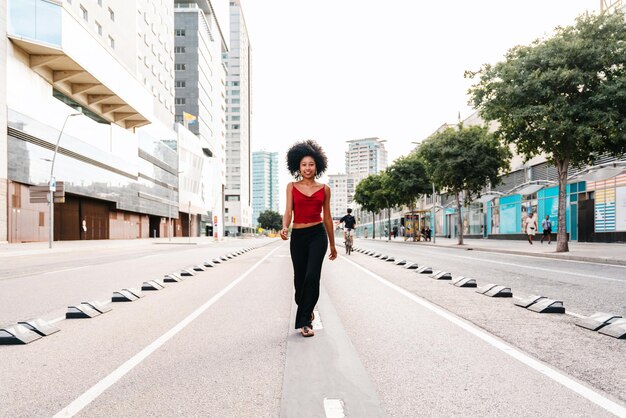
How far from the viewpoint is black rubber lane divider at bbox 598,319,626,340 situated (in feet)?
17.0

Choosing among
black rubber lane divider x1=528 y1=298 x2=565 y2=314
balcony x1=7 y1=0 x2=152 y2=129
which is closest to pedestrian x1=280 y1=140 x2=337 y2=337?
black rubber lane divider x1=528 y1=298 x2=565 y2=314

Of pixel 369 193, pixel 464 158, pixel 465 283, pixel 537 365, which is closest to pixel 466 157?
pixel 464 158

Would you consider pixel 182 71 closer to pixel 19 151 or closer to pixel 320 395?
pixel 19 151

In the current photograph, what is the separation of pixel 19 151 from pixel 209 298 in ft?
99.8

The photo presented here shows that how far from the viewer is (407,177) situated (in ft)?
168

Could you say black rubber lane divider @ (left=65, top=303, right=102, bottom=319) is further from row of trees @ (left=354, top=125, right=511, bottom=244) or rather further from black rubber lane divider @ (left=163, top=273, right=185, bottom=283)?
row of trees @ (left=354, top=125, right=511, bottom=244)

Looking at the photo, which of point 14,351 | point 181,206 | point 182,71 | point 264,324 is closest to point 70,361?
point 14,351

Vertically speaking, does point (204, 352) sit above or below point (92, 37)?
below

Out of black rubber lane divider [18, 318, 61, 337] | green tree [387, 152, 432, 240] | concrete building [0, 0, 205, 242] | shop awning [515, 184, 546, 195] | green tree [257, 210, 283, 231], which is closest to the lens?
black rubber lane divider [18, 318, 61, 337]

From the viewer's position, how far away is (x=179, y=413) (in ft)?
10.1

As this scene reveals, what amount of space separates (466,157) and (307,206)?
2926 centimetres

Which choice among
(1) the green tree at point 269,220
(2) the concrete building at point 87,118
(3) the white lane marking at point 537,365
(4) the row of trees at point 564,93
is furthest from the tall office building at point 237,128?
(3) the white lane marking at point 537,365

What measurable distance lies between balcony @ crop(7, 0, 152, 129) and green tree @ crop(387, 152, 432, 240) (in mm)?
26319

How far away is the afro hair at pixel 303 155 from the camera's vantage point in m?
5.72
